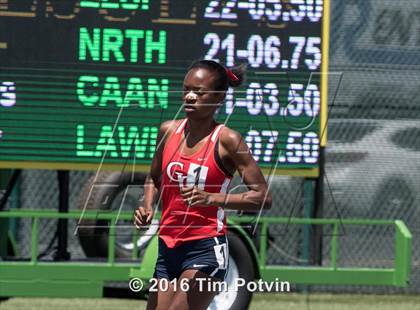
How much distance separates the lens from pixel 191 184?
545cm

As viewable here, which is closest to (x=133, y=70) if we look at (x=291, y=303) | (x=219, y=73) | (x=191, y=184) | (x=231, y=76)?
(x=231, y=76)

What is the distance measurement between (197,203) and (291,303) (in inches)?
221

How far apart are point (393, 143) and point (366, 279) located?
1.74 metres

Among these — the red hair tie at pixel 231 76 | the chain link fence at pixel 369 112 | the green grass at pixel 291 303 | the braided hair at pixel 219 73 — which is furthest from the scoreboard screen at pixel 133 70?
the braided hair at pixel 219 73

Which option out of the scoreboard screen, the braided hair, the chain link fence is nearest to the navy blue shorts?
the braided hair

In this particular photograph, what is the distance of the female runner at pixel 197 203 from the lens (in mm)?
5469

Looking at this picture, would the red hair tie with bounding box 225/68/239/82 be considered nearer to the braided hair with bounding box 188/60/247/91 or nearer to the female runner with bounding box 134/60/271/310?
the braided hair with bounding box 188/60/247/91

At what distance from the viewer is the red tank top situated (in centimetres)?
550

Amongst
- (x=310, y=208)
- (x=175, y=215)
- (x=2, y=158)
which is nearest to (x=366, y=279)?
(x=310, y=208)

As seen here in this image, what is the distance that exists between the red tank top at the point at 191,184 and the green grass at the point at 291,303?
15.8 ft

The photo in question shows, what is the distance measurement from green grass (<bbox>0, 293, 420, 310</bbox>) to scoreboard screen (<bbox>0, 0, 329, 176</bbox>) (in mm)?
2217

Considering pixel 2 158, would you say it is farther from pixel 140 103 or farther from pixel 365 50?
pixel 365 50

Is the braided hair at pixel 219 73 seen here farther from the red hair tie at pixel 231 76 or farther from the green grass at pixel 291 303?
the green grass at pixel 291 303

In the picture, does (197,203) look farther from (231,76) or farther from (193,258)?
(231,76)
